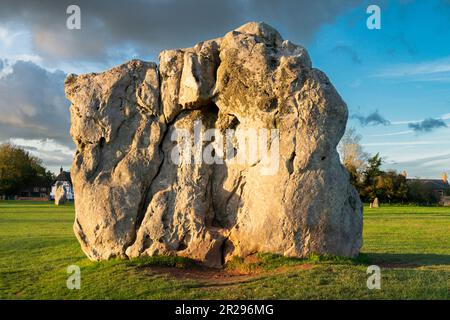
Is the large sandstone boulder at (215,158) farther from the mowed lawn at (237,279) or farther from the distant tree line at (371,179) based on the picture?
the distant tree line at (371,179)

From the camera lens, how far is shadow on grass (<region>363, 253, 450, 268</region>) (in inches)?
639

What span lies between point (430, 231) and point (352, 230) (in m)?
17.2

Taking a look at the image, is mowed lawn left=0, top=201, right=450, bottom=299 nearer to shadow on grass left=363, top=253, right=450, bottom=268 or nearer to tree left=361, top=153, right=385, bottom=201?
shadow on grass left=363, top=253, right=450, bottom=268

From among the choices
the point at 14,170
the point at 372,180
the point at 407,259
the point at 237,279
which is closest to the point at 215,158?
the point at 237,279

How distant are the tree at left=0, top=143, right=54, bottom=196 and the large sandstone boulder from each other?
82459mm

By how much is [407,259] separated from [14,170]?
289 feet

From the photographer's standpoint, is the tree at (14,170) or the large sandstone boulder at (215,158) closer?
the large sandstone boulder at (215,158)

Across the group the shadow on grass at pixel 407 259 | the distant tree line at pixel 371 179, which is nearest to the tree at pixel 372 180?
the distant tree line at pixel 371 179

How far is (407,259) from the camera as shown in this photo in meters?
17.5

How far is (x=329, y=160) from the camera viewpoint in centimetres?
1440

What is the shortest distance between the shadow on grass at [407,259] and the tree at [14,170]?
86.3m

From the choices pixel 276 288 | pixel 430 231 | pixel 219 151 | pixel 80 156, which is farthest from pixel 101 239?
pixel 430 231

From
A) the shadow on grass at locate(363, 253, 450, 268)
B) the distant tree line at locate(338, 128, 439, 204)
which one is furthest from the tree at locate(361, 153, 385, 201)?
the shadow on grass at locate(363, 253, 450, 268)

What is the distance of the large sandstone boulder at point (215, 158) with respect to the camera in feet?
46.5
